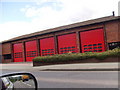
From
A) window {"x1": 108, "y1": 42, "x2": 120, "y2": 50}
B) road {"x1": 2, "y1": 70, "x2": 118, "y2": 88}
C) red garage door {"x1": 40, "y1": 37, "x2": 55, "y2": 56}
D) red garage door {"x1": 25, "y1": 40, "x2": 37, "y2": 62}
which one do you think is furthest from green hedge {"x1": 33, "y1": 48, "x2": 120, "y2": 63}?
red garage door {"x1": 25, "y1": 40, "x2": 37, "y2": 62}

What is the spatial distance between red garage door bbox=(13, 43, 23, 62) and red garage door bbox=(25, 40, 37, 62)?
2498 millimetres

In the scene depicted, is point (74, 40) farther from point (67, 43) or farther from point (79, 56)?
point (79, 56)

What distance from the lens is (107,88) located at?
5773 millimetres

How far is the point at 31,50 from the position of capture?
32.4 m

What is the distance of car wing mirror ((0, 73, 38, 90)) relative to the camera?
1568 mm

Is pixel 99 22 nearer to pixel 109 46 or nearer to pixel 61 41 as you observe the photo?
pixel 109 46

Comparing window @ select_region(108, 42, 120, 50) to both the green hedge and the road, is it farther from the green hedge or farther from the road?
the road

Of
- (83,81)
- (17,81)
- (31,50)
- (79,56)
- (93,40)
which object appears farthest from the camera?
(31,50)

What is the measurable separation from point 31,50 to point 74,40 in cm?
1142

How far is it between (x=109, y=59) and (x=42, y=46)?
1680 cm

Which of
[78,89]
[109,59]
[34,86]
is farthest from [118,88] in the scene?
[109,59]

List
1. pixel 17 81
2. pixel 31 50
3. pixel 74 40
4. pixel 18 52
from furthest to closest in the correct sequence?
1. pixel 18 52
2. pixel 31 50
3. pixel 74 40
4. pixel 17 81

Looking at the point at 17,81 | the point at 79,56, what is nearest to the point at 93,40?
the point at 79,56

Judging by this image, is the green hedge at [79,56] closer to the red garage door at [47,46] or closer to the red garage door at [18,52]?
the red garage door at [47,46]
